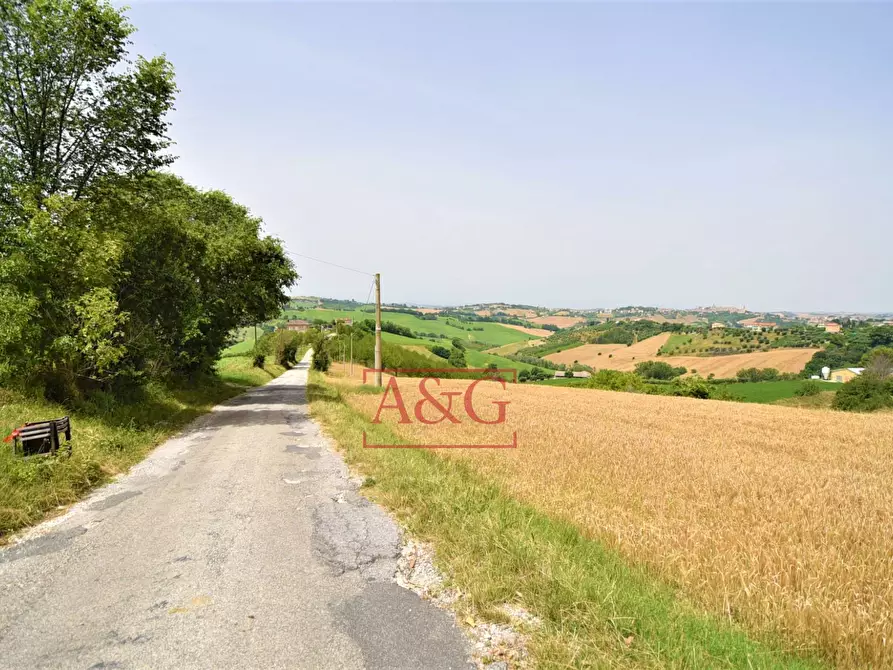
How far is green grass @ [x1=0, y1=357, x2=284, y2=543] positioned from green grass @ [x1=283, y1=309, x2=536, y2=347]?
105 meters

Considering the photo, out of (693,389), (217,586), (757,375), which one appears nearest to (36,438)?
(217,586)

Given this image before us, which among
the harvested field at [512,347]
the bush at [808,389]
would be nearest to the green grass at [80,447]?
the bush at [808,389]

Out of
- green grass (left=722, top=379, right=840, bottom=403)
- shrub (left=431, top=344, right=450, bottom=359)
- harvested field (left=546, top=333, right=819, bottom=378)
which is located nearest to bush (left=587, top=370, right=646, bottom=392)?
green grass (left=722, top=379, right=840, bottom=403)

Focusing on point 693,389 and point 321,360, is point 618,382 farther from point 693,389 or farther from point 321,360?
point 321,360

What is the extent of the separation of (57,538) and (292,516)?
283 cm

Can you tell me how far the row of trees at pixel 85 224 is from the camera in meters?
10.4

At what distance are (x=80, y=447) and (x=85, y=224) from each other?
→ 7.42m

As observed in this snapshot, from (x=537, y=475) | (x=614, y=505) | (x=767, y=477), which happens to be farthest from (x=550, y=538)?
(x=767, y=477)

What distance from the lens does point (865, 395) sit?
40469mm

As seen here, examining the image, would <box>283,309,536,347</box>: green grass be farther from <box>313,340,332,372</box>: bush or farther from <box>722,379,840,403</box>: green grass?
<box>722,379,840,403</box>: green grass

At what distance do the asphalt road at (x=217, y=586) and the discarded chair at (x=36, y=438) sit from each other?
1.34 meters

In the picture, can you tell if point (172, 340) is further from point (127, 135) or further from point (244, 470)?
point (244, 470)

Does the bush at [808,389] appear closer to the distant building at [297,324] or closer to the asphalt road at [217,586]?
the asphalt road at [217,586]

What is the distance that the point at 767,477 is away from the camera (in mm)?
8359
